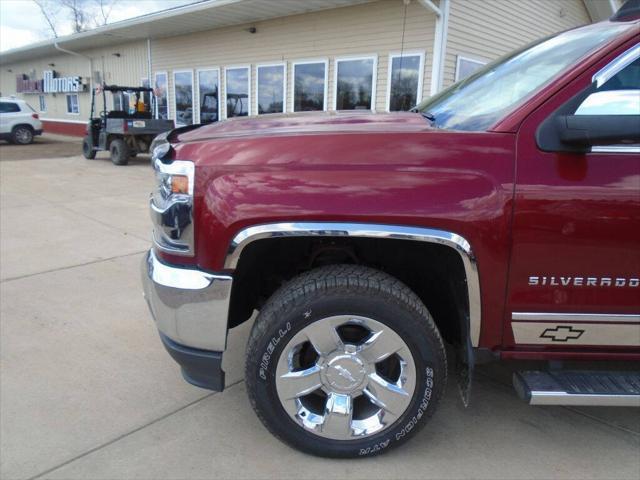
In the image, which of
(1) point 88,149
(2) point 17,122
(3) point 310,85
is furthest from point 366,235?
(2) point 17,122

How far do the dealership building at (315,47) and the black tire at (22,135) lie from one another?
3930mm

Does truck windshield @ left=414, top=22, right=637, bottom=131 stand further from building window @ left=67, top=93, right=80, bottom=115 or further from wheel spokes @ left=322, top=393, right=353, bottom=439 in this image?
building window @ left=67, top=93, right=80, bottom=115

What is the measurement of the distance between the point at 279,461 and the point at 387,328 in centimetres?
83

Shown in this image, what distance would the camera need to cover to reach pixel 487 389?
3035mm

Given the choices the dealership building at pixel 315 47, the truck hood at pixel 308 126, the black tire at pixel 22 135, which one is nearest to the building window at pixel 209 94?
the dealership building at pixel 315 47

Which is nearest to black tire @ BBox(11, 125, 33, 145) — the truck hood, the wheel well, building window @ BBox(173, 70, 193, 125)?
building window @ BBox(173, 70, 193, 125)

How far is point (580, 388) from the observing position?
2.21m

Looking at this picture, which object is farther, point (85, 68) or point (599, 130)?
point (85, 68)

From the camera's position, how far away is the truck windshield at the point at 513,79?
2223mm

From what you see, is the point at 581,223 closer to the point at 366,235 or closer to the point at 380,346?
the point at 366,235

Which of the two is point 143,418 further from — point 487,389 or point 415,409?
point 487,389

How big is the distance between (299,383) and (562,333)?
1170 mm

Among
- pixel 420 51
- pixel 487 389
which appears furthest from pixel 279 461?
pixel 420 51

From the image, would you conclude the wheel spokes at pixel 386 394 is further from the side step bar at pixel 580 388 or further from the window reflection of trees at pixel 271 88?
the window reflection of trees at pixel 271 88
